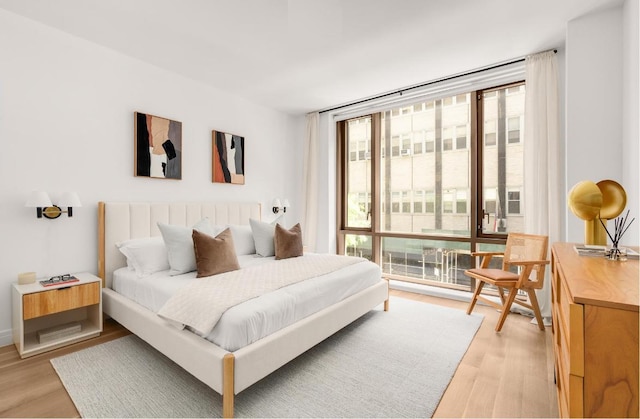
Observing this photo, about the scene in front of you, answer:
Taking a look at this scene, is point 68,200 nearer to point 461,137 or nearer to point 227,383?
point 227,383

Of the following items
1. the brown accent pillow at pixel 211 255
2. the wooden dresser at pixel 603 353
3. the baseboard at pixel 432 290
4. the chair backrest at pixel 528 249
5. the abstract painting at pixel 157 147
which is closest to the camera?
the wooden dresser at pixel 603 353

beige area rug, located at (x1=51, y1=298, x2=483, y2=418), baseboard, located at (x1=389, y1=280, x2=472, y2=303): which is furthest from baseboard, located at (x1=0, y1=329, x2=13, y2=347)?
baseboard, located at (x1=389, y1=280, x2=472, y2=303)

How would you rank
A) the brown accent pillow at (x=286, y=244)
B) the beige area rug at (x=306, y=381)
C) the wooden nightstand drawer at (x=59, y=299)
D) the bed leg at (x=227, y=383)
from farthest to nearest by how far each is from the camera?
the brown accent pillow at (x=286, y=244) → the wooden nightstand drawer at (x=59, y=299) → the beige area rug at (x=306, y=381) → the bed leg at (x=227, y=383)

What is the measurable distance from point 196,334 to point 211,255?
0.84 meters

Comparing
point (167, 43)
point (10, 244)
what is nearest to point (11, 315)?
point (10, 244)

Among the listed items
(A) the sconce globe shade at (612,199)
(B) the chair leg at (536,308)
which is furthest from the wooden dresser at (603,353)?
(B) the chair leg at (536,308)

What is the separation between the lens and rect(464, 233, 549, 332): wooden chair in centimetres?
277

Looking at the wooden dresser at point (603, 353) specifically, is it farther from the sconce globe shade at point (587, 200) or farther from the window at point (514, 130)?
the window at point (514, 130)

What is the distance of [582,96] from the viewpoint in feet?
8.48

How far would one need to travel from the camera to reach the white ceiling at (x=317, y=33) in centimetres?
234

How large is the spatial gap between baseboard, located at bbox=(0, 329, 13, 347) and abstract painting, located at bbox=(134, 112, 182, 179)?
1675mm

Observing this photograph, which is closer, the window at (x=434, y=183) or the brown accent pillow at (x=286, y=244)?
the brown accent pillow at (x=286, y=244)

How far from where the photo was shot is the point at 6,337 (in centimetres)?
245

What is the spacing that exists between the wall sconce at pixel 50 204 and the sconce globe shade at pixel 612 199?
387cm
